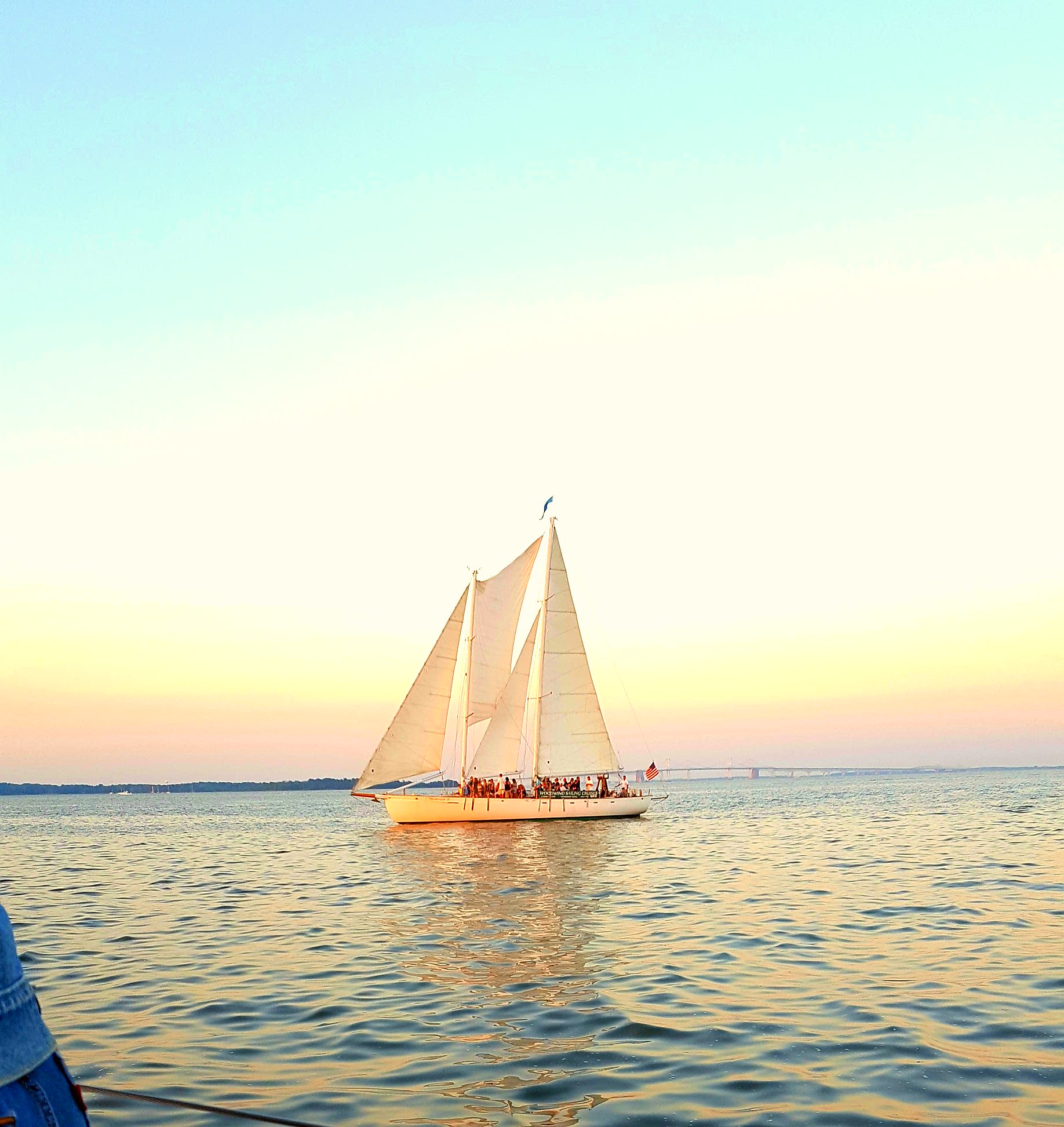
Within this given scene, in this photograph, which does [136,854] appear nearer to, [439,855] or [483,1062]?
[439,855]

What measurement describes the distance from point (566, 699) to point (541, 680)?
1.75 meters

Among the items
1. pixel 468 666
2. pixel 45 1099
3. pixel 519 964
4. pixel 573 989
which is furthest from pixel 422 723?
pixel 45 1099

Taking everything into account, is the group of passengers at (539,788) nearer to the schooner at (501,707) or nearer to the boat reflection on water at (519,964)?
the schooner at (501,707)

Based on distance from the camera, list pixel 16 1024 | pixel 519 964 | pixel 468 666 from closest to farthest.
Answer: pixel 16 1024, pixel 519 964, pixel 468 666

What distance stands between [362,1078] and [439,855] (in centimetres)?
2884

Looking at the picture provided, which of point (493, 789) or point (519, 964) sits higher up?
point (493, 789)

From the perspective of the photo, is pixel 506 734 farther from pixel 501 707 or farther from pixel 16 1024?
pixel 16 1024

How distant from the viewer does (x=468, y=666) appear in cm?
5400

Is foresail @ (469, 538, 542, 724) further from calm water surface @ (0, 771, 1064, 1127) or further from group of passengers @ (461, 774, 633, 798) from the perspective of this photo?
calm water surface @ (0, 771, 1064, 1127)

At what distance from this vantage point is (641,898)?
24.3m

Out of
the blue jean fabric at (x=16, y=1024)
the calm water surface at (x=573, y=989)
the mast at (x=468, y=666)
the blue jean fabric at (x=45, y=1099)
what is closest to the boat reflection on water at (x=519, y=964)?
the calm water surface at (x=573, y=989)

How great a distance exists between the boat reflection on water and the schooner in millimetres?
17209

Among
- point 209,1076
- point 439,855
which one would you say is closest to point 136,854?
point 439,855

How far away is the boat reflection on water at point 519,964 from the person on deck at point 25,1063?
8179 millimetres
